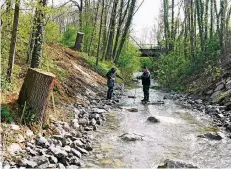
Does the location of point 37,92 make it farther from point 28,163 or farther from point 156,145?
point 156,145

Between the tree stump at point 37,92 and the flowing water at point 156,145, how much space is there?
1.56 meters

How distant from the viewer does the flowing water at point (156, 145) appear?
6.98 metres

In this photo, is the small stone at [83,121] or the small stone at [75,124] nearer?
the small stone at [75,124]

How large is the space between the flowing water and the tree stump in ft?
5.13

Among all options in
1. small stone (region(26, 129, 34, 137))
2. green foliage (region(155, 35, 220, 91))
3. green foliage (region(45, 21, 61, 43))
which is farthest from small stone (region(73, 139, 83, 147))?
green foliage (region(155, 35, 220, 91))

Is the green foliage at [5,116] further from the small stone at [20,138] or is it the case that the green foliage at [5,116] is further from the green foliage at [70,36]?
the green foliage at [70,36]

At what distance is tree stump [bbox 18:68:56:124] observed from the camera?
7660 millimetres

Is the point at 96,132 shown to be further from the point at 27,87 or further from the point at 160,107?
the point at 160,107

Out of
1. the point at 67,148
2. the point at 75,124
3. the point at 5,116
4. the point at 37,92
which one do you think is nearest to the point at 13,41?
the point at 37,92

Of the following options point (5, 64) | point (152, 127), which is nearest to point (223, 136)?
point (152, 127)

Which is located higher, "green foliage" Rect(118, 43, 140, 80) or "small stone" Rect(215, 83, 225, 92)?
"green foliage" Rect(118, 43, 140, 80)

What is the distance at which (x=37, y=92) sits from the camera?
770cm

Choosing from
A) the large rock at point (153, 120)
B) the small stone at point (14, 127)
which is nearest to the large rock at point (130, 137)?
the large rock at point (153, 120)

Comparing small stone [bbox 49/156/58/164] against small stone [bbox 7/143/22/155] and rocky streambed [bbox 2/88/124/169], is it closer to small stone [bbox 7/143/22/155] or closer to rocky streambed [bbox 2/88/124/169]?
rocky streambed [bbox 2/88/124/169]
